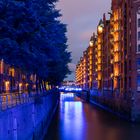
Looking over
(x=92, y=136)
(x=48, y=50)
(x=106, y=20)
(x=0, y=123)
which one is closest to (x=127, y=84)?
(x=92, y=136)

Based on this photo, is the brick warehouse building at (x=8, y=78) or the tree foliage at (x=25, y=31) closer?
the tree foliage at (x=25, y=31)

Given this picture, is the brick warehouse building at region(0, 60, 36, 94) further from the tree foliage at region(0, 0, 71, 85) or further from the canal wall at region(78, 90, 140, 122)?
the canal wall at region(78, 90, 140, 122)

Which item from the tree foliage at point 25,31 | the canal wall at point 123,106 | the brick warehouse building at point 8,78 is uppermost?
the tree foliage at point 25,31

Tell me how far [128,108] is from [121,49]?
21799 mm

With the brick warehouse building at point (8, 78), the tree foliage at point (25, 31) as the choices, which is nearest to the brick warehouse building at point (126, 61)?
the brick warehouse building at point (8, 78)

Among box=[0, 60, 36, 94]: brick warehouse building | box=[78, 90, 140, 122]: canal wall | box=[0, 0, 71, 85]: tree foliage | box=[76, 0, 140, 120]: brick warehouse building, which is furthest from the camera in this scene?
box=[76, 0, 140, 120]: brick warehouse building

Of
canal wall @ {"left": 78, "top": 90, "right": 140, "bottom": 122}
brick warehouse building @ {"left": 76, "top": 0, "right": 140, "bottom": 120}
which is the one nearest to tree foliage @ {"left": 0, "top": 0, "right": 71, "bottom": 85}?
canal wall @ {"left": 78, "top": 90, "right": 140, "bottom": 122}

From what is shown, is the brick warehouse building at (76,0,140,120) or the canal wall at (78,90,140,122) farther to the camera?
the brick warehouse building at (76,0,140,120)

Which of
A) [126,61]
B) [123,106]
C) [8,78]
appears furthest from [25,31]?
[126,61]

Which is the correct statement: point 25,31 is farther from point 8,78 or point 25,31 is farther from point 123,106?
point 123,106

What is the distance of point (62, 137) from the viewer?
193ft

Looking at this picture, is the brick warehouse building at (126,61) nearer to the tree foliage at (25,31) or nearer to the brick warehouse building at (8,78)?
the brick warehouse building at (8,78)

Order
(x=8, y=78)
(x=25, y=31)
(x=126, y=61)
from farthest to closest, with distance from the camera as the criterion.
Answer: (x=126, y=61) → (x=8, y=78) → (x=25, y=31)

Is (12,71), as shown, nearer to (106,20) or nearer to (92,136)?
(92,136)
